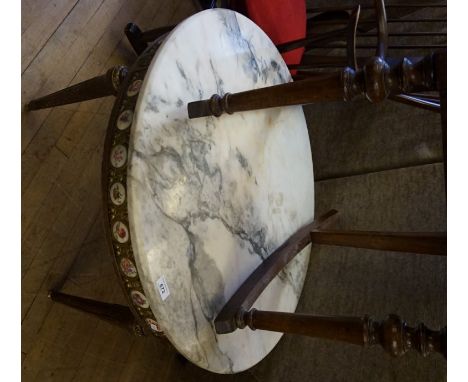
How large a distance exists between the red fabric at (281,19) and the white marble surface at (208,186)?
268 mm

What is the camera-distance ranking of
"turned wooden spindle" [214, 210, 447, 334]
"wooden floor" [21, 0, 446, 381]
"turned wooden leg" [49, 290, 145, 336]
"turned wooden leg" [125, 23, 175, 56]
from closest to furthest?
"turned wooden spindle" [214, 210, 447, 334]
"turned wooden leg" [49, 290, 145, 336]
"wooden floor" [21, 0, 446, 381]
"turned wooden leg" [125, 23, 175, 56]

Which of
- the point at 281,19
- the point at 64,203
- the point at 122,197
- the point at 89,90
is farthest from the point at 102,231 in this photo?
the point at 281,19

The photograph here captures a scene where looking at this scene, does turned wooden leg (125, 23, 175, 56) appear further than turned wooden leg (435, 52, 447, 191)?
Yes

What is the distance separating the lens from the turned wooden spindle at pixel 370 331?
632 mm

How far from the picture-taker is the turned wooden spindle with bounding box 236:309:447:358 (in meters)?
0.63

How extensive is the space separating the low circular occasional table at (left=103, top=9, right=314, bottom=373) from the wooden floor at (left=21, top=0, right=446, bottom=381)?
0.32 m

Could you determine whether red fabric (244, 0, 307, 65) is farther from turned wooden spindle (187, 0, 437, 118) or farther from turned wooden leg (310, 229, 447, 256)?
turned wooden leg (310, 229, 447, 256)

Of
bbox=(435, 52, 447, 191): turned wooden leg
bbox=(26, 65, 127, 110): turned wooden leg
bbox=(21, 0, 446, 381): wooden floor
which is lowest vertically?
bbox=(21, 0, 446, 381): wooden floor

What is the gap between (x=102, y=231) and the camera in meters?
1.25

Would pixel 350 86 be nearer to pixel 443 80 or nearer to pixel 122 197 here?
pixel 443 80

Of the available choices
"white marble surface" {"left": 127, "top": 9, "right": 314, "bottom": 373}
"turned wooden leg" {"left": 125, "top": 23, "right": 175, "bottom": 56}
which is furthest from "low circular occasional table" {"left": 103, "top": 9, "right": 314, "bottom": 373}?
"turned wooden leg" {"left": 125, "top": 23, "right": 175, "bottom": 56}

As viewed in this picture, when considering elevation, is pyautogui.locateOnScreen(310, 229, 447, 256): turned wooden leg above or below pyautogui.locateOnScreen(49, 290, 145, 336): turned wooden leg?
below

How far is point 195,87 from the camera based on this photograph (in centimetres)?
75
